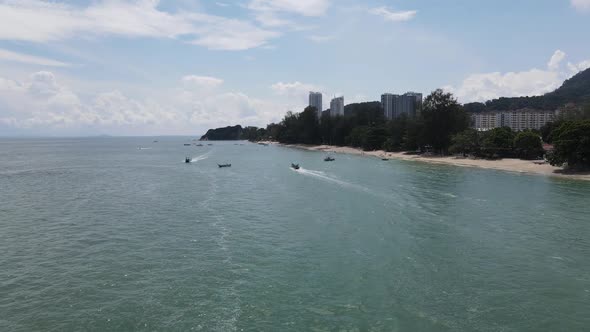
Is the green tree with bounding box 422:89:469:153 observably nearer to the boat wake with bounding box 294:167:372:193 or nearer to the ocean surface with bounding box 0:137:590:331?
the boat wake with bounding box 294:167:372:193

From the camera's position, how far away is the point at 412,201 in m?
48.9

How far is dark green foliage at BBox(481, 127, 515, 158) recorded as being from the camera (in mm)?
103625

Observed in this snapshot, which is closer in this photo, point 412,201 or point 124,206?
point 124,206

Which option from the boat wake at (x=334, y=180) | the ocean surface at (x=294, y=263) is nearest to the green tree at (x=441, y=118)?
the boat wake at (x=334, y=180)

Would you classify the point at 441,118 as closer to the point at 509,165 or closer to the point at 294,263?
the point at 509,165

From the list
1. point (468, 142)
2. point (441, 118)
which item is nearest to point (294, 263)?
point (468, 142)

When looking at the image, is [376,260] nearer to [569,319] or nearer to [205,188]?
[569,319]

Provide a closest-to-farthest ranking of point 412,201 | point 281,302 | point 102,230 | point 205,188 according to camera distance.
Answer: point 281,302, point 102,230, point 412,201, point 205,188

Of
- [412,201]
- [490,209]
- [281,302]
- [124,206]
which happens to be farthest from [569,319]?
[124,206]

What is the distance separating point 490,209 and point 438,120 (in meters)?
83.4

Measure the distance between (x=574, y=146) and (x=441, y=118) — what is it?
5287cm

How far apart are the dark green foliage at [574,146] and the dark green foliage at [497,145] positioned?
27072 millimetres

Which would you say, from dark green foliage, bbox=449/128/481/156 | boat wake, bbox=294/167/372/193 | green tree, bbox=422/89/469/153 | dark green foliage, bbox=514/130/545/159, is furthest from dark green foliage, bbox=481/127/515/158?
boat wake, bbox=294/167/372/193

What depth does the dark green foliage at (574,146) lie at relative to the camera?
7094 centimetres
